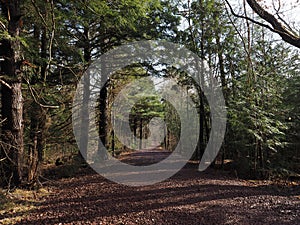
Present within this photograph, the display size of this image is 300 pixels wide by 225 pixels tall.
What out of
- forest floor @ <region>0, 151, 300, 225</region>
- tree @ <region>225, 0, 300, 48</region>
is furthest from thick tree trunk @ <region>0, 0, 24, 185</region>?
tree @ <region>225, 0, 300, 48</region>

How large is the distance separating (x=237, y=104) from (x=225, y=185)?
2.45 m

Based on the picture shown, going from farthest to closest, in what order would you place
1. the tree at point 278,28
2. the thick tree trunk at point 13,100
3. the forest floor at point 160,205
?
the thick tree trunk at point 13,100 < the tree at point 278,28 < the forest floor at point 160,205

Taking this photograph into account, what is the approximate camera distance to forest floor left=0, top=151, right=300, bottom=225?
134 inches

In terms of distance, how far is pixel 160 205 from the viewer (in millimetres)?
4031

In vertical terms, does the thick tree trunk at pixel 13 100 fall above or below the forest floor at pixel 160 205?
above

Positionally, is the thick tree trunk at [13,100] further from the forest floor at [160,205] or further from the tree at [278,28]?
the tree at [278,28]

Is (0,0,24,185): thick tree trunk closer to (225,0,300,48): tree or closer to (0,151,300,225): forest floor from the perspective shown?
(0,151,300,225): forest floor

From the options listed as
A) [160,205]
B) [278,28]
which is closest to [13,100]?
[160,205]

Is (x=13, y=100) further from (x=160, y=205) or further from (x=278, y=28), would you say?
(x=278, y=28)

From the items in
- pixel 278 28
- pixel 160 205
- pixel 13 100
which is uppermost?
pixel 278 28

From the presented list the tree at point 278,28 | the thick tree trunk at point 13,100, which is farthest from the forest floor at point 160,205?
the tree at point 278,28

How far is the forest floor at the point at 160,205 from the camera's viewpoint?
3.40 meters

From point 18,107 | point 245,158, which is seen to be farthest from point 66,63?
point 245,158

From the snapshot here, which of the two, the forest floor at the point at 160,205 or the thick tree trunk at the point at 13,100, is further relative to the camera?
the thick tree trunk at the point at 13,100
